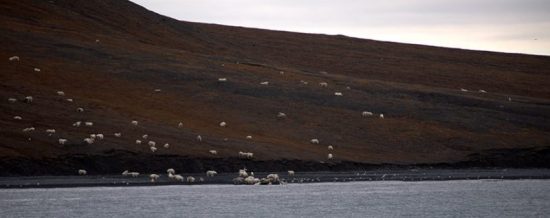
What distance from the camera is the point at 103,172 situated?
62.3 m

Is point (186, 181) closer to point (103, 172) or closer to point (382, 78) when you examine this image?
point (103, 172)

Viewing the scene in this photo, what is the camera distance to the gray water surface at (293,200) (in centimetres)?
4300

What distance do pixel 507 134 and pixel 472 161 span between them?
1075 cm

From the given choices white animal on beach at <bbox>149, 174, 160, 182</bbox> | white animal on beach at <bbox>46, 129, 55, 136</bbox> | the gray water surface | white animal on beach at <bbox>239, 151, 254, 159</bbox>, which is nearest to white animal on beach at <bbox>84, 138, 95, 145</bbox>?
white animal on beach at <bbox>46, 129, 55, 136</bbox>

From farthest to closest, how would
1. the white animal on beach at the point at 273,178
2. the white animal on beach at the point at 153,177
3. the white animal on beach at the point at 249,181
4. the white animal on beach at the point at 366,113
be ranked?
the white animal on beach at the point at 366,113 → the white animal on beach at the point at 273,178 → the white animal on beach at the point at 249,181 → the white animal on beach at the point at 153,177

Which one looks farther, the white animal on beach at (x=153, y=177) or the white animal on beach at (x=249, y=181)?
the white animal on beach at (x=249, y=181)

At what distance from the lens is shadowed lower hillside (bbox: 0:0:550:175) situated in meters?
68.8

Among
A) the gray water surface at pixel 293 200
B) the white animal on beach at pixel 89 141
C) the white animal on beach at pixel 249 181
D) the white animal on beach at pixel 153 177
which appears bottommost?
the gray water surface at pixel 293 200

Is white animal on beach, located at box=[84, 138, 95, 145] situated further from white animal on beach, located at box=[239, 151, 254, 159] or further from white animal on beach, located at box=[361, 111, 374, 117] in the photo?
white animal on beach, located at box=[361, 111, 374, 117]

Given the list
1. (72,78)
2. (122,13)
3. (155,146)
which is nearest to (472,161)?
(155,146)

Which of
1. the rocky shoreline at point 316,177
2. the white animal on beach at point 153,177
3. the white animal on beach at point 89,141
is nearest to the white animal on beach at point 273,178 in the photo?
the rocky shoreline at point 316,177

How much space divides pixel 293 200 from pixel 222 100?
→ 3918cm

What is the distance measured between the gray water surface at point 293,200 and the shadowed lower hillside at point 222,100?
10.3m

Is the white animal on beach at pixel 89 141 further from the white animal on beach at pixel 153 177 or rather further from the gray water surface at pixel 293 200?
the gray water surface at pixel 293 200
